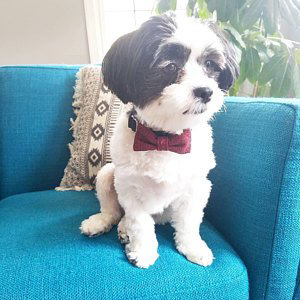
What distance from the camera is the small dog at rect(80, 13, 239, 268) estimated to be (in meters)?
0.71

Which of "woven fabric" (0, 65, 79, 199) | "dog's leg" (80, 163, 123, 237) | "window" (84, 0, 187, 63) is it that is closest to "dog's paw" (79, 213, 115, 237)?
"dog's leg" (80, 163, 123, 237)

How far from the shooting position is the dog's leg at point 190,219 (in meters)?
0.85

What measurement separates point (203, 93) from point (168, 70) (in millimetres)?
102

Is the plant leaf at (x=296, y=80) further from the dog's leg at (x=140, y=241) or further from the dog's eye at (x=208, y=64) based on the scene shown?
the dog's leg at (x=140, y=241)

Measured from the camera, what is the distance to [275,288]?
2.67 ft

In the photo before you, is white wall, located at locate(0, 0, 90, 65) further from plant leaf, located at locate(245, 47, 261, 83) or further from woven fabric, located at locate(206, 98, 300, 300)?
woven fabric, located at locate(206, 98, 300, 300)

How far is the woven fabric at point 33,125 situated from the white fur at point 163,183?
535 millimetres

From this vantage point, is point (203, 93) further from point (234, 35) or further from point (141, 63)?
point (234, 35)

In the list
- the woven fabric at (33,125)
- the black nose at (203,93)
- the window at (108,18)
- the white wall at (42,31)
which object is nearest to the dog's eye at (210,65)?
the black nose at (203,93)

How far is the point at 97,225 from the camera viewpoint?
94 cm

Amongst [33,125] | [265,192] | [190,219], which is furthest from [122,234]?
[33,125]

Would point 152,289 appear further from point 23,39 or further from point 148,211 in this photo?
point 23,39

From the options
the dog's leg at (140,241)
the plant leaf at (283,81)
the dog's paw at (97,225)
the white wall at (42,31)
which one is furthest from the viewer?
the white wall at (42,31)

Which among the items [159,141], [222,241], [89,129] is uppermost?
[159,141]
